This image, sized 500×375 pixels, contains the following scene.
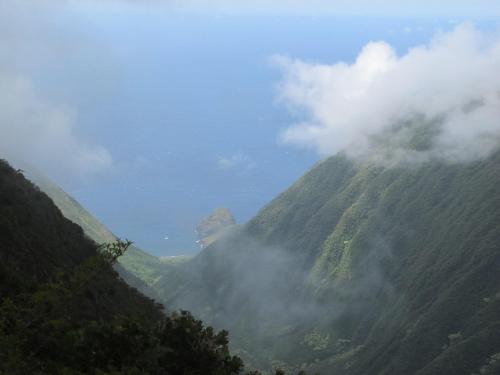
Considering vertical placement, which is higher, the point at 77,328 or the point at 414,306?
the point at 414,306

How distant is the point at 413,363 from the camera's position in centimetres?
13375

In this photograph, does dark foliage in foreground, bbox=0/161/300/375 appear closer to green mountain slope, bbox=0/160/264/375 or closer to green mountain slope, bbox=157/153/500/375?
green mountain slope, bbox=0/160/264/375

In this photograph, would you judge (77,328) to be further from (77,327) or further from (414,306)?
(414,306)

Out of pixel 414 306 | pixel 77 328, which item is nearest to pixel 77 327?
pixel 77 328

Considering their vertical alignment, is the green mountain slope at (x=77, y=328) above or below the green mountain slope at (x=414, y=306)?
below

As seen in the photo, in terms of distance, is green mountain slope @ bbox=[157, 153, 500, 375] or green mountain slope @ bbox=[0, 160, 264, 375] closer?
green mountain slope @ bbox=[0, 160, 264, 375]

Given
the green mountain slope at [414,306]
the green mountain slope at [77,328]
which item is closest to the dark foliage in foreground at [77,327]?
the green mountain slope at [77,328]

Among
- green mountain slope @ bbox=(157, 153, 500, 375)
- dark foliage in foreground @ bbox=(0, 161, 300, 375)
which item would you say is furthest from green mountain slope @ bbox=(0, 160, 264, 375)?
green mountain slope @ bbox=(157, 153, 500, 375)

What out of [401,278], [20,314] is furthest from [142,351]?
[401,278]

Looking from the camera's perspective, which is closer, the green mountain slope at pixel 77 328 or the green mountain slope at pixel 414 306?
the green mountain slope at pixel 77 328

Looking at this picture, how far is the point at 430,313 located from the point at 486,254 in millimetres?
19550

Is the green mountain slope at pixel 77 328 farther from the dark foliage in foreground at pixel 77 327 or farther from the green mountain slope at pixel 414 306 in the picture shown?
the green mountain slope at pixel 414 306

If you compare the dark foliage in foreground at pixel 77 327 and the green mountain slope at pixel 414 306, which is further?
the green mountain slope at pixel 414 306

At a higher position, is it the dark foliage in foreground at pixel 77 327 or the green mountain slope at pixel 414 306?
the green mountain slope at pixel 414 306
